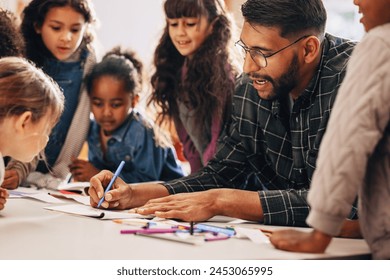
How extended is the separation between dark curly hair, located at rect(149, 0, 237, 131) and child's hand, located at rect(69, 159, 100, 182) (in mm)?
338

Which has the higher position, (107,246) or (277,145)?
(277,145)

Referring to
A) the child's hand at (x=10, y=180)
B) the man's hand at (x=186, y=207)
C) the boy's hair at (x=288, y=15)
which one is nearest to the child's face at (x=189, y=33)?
the boy's hair at (x=288, y=15)

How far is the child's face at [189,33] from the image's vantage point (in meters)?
2.23

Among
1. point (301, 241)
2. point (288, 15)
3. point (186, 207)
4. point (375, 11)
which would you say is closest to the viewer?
point (301, 241)

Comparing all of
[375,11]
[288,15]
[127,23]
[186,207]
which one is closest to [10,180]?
[186,207]

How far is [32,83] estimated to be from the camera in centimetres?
155

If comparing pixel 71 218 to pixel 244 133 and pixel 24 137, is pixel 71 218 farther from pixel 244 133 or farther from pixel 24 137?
pixel 244 133

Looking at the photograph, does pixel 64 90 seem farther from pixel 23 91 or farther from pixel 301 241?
pixel 301 241

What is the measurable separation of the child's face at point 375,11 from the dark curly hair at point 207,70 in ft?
3.00

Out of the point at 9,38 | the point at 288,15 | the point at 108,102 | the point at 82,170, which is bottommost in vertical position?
the point at 82,170

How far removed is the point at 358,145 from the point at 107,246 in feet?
1.67

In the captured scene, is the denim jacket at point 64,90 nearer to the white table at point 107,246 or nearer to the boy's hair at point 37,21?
the boy's hair at point 37,21

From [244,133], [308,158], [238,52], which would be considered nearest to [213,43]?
[238,52]

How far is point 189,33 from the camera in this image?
2232 millimetres
